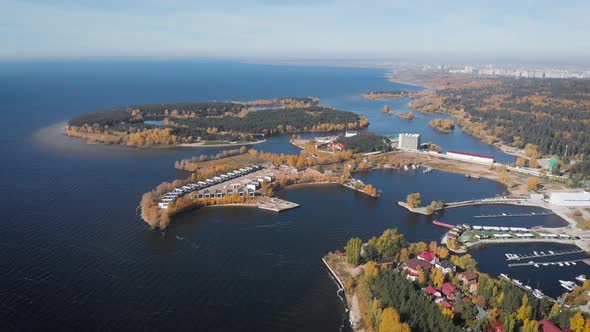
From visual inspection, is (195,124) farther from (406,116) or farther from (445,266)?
(445,266)

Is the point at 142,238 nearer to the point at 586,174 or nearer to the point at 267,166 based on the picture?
the point at 267,166

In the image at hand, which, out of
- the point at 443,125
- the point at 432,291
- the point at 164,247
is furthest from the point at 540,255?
the point at 443,125

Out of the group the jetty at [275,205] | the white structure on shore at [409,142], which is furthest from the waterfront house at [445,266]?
the white structure on shore at [409,142]

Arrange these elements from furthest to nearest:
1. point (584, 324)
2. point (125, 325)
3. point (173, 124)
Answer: point (173, 124), point (125, 325), point (584, 324)

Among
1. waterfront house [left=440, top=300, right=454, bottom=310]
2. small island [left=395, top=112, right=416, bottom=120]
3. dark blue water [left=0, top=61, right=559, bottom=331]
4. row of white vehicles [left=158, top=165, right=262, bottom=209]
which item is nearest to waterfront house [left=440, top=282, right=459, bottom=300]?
waterfront house [left=440, top=300, right=454, bottom=310]

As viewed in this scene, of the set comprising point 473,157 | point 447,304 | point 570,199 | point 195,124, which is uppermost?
point 195,124

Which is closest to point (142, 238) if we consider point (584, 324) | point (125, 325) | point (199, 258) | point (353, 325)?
point (199, 258)

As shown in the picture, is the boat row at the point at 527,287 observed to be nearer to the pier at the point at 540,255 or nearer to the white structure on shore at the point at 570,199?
the pier at the point at 540,255
